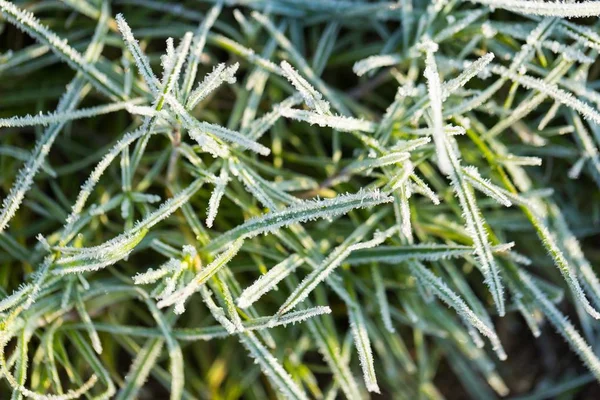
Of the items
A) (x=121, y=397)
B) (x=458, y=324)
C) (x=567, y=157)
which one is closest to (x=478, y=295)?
(x=458, y=324)

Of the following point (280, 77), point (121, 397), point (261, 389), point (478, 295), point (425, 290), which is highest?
point (280, 77)

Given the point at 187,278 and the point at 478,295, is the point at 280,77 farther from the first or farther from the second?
the point at 478,295

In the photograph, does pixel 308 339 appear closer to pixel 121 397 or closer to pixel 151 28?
pixel 121 397

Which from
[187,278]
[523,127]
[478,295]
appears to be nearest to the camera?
[187,278]

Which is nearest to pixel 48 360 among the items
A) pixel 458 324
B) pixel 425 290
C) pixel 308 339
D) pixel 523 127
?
pixel 308 339

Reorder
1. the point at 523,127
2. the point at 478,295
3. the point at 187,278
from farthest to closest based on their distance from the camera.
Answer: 1. the point at 478,295
2. the point at 523,127
3. the point at 187,278

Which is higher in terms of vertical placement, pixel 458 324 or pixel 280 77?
pixel 280 77

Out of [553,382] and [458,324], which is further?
[553,382]
